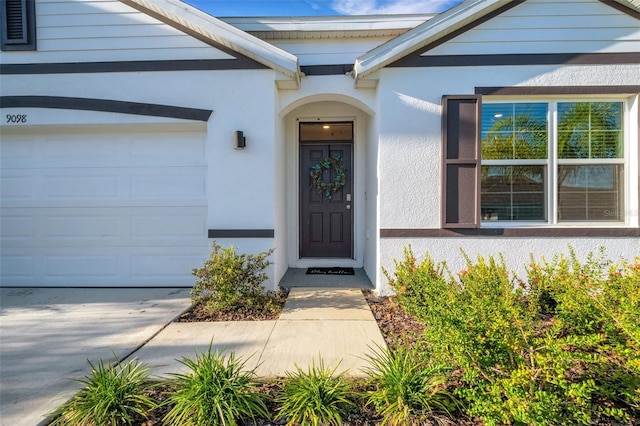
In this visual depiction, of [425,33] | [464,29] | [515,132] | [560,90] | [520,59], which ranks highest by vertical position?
[464,29]

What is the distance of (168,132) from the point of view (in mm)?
4695

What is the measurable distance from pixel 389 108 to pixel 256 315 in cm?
301

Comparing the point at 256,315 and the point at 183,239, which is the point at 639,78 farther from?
the point at 183,239

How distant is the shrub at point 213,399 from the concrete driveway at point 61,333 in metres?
0.87

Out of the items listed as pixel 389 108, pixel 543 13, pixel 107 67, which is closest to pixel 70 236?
pixel 107 67

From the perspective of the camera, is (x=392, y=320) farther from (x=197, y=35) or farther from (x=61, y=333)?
(x=197, y=35)

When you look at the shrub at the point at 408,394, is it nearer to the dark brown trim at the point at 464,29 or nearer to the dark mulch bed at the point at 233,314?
the dark mulch bed at the point at 233,314

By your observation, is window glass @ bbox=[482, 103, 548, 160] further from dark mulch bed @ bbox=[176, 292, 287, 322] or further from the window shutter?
dark mulch bed @ bbox=[176, 292, 287, 322]

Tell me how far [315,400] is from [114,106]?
4.44 meters

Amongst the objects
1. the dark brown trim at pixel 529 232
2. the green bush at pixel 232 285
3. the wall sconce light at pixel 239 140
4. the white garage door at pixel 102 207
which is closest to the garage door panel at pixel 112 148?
the white garage door at pixel 102 207

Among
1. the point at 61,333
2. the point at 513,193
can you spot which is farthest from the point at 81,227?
the point at 513,193

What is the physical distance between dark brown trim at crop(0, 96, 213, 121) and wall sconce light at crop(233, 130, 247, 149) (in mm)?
488

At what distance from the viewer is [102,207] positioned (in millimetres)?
4754

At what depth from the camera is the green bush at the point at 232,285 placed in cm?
370
